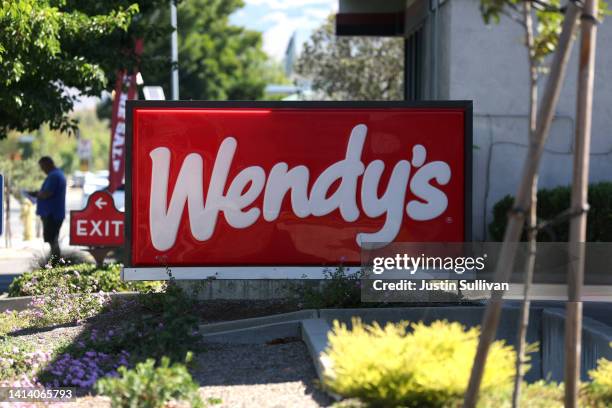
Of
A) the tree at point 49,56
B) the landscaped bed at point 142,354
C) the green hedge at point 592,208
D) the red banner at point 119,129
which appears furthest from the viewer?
the red banner at point 119,129

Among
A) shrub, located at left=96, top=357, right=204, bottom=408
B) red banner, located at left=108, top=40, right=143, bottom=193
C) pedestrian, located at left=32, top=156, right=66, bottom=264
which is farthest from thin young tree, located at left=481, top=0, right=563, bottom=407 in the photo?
red banner, located at left=108, top=40, right=143, bottom=193

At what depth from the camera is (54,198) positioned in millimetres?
17016

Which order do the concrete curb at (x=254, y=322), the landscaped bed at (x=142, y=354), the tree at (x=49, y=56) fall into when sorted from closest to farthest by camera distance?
the landscaped bed at (x=142, y=354)
the concrete curb at (x=254, y=322)
the tree at (x=49, y=56)

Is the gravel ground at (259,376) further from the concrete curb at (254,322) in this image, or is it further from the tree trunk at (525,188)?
the tree trunk at (525,188)

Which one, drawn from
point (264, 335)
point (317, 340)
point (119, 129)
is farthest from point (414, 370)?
point (119, 129)

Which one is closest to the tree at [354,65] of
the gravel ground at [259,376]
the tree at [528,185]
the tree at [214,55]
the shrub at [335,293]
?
the tree at [214,55]

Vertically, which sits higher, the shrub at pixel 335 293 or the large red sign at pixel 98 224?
the large red sign at pixel 98 224

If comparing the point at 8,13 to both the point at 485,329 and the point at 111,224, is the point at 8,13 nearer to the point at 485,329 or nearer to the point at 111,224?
the point at 111,224

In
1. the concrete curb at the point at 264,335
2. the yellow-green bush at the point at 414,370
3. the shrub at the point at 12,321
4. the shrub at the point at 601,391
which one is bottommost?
the shrub at the point at 12,321

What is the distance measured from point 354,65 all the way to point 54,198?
2282cm

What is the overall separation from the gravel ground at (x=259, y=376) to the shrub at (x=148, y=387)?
77cm

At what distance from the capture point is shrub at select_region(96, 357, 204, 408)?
606cm

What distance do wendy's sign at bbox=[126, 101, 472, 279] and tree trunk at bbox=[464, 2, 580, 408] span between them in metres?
5.70

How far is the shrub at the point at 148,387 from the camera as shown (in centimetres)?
606
